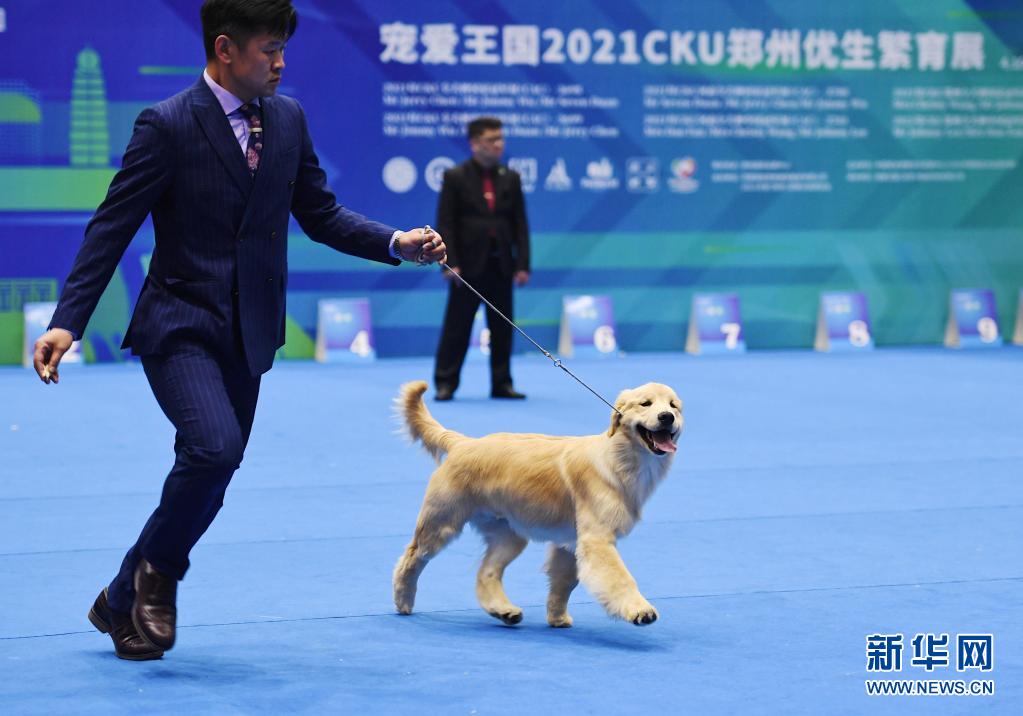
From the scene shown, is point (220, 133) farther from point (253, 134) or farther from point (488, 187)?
point (488, 187)

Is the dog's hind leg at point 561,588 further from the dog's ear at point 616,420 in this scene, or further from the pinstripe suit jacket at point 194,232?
the pinstripe suit jacket at point 194,232

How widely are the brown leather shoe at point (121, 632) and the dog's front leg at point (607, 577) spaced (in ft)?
4.12

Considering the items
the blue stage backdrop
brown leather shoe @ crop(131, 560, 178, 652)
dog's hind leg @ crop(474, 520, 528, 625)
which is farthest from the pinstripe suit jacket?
the blue stage backdrop

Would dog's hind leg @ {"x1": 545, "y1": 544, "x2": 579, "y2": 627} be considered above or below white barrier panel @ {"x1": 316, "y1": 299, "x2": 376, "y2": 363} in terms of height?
below

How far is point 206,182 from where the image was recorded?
4129mm

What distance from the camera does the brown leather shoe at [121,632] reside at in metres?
4.24

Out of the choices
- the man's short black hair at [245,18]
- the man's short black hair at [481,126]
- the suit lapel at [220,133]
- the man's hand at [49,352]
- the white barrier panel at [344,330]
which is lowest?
the white barrier panel at [344,330]

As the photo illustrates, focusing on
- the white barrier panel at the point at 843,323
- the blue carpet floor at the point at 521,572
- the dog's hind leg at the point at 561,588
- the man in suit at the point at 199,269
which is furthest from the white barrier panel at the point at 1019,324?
the man in suit at the point at 199,269

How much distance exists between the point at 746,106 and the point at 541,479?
10.9m

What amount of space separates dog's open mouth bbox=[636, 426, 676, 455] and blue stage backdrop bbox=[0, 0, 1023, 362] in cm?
976

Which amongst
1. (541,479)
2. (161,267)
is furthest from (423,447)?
(161,267)

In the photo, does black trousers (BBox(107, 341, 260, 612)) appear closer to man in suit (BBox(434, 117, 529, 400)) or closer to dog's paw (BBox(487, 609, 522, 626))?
dog's paw (BBox(487, 609, 522, 626))

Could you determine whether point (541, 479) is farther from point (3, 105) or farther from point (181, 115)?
point (3, 105)

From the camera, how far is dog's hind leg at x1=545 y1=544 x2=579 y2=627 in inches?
184
